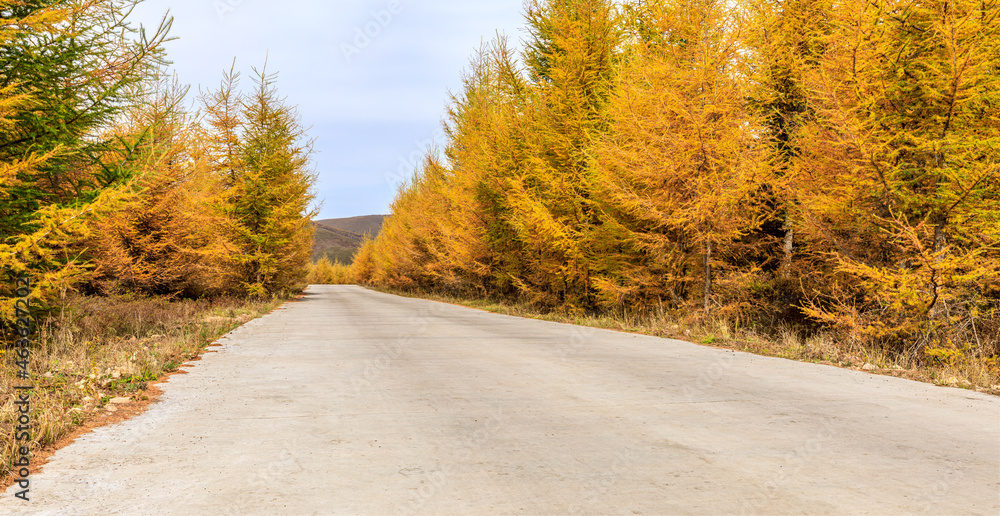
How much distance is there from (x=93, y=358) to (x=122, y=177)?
2.64 m

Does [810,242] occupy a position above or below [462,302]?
above

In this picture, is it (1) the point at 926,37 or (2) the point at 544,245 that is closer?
(1) the point at 926,37

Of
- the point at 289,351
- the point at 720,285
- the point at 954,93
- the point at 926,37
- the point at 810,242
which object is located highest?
the point at 926,37

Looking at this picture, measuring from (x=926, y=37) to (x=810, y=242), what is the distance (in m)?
4.40

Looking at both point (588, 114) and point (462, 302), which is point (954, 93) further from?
point (462, 302)

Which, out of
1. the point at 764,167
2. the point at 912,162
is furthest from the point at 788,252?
the point at 912,162

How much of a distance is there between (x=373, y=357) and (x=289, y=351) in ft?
5.96

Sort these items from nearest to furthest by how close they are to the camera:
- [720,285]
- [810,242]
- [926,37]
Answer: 1. [926,37]
2. [810,242]
3. [720,285]

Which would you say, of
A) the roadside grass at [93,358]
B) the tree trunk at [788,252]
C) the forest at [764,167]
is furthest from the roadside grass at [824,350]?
the roadside grass at [93,358]

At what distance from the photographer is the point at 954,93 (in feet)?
30.1

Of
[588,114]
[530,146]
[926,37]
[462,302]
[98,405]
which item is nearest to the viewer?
[98,405]

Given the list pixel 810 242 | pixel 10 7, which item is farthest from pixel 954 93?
pixel 10 7
